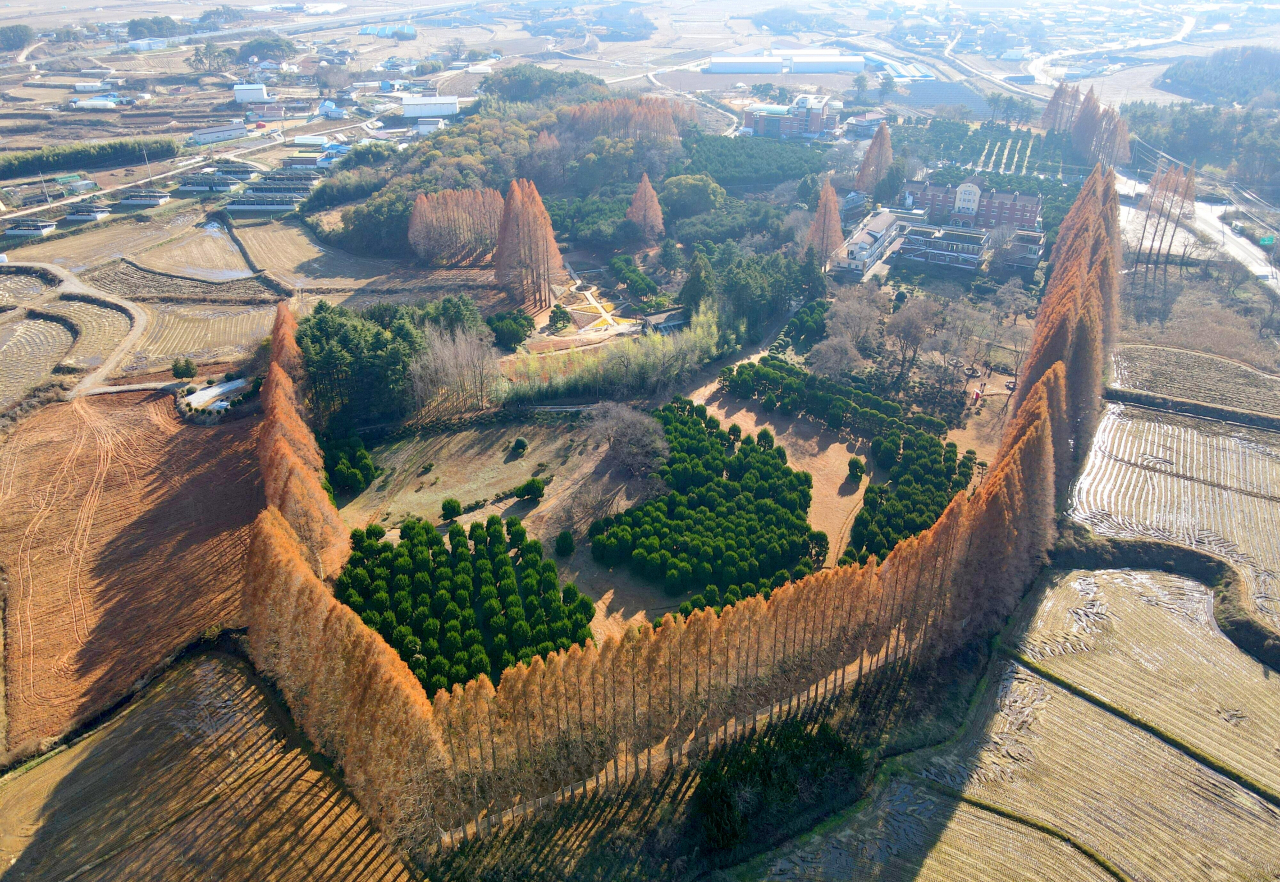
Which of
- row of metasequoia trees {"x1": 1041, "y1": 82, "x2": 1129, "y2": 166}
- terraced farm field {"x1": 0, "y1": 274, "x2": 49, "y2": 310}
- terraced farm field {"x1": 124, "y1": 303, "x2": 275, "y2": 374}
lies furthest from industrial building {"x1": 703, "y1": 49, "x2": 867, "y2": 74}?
terraced farm field {"x1": 0, "y1": 274, "x2": 49, "y2": 310}

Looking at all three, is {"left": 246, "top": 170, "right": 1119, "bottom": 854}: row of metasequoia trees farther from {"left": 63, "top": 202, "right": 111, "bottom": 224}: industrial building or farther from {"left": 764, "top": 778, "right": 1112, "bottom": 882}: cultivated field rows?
{"left": 63, "top": 202, "right": 111, "bottom": 224}: industrial building

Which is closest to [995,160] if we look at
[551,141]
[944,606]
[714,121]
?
[714,121]

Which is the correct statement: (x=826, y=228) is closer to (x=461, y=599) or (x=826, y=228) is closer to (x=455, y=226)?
(x=455, y=226)

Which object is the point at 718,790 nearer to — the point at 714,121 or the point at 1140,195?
the point at 1140,195

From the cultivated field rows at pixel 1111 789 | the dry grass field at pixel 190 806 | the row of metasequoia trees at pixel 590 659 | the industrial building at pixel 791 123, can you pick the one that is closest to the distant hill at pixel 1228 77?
the industrial building at pixel 791 123

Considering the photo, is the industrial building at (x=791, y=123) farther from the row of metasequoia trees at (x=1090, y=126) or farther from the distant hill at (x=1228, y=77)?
the distant hill at (x=1228, y=77)

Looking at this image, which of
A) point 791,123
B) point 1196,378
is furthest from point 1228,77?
point 1196,378

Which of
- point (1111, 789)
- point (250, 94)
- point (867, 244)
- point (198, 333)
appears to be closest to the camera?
point (1111, 789)
